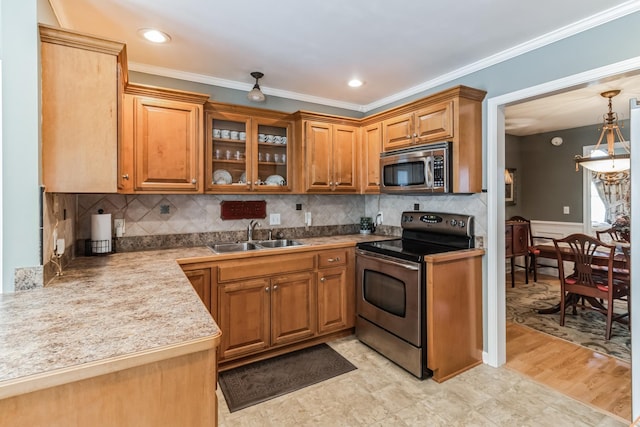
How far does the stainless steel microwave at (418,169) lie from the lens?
8.55 feet

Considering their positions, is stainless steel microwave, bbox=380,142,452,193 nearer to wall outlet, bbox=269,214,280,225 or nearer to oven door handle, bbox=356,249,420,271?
oven door handle, bbox=356,249,420,271

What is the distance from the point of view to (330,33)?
2.21 m

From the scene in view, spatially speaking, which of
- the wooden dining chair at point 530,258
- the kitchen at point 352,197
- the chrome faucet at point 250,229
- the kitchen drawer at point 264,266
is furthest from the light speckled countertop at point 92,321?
the wooden dining chair at point 530,258

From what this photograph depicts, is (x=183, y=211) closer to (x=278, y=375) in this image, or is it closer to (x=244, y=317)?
(x=244, y=317)

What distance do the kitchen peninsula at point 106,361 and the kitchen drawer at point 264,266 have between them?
1.07 m

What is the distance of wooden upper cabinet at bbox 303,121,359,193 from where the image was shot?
3229 mm

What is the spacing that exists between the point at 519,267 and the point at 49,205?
6.64m

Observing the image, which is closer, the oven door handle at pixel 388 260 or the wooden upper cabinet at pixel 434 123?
the oven door handle at pixel 388 260

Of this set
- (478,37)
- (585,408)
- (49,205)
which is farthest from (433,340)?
(49,205)

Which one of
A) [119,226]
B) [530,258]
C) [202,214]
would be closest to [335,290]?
[202,214]

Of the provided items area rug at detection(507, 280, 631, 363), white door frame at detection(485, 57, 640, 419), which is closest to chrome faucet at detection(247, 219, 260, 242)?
white door frame at detection(485, 57, 640, 419)

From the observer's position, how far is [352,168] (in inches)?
139

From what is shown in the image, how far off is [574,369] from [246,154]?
331 cm

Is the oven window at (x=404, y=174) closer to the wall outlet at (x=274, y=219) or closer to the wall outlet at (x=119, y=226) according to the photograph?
the wall outlet at (x=274, y=219)
